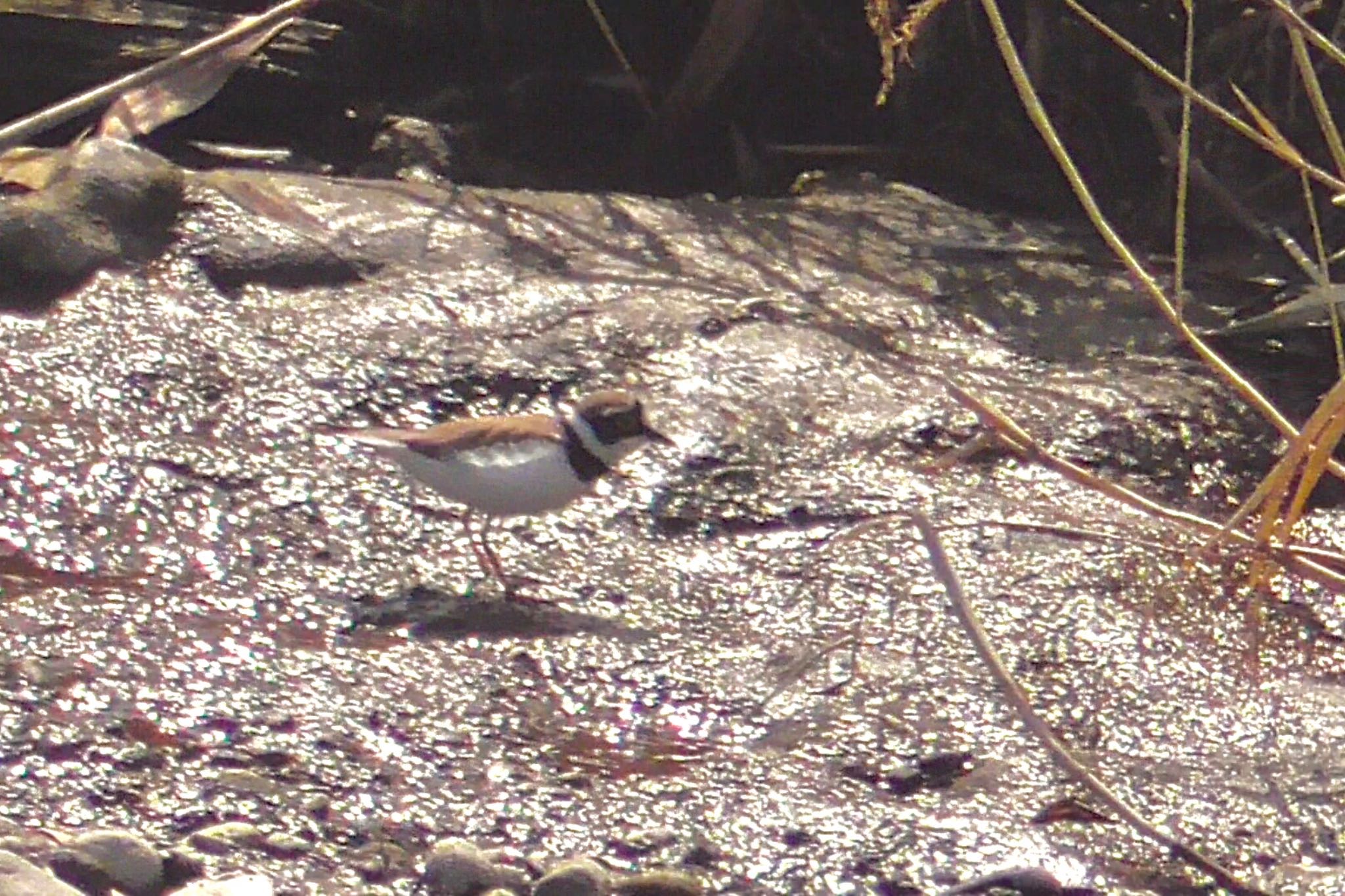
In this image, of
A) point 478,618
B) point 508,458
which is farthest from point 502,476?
point 478,618

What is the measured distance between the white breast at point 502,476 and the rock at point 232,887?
1.24 metres

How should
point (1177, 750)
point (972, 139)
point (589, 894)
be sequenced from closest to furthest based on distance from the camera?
point (589, 894) → point (1177, 750) → point (972, 139)

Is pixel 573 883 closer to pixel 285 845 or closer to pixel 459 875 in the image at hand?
pixel 459 875

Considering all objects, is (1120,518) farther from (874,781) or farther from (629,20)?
(629,20)

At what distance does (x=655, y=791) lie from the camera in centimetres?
355

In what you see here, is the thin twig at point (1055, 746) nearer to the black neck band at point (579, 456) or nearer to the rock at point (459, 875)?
the rock at point (459, 875)

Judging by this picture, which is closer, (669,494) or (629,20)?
(669,494)

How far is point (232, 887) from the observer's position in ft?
10.1

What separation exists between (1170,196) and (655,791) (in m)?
3.75

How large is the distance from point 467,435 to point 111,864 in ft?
4.97

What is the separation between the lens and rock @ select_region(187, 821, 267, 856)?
3223 millimetres

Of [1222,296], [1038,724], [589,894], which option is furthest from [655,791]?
[1222,296]

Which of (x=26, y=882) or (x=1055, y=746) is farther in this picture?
(x=1055, y=746)

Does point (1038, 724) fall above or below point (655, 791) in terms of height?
above
